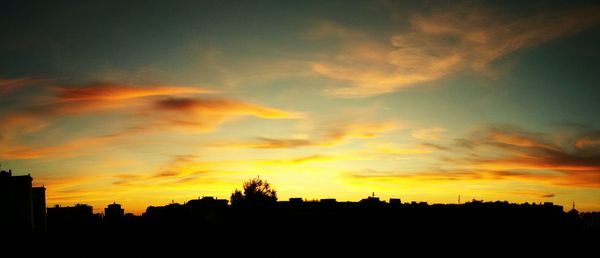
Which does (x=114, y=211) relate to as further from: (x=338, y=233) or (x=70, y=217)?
(x=338, y=233)

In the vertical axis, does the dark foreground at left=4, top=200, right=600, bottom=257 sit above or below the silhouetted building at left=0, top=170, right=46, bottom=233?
below

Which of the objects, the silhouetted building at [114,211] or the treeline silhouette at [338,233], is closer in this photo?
the treeline silhouette at [338,233]

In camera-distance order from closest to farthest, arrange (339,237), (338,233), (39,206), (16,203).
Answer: (16,203), (339,237), (338,233), (39,206)

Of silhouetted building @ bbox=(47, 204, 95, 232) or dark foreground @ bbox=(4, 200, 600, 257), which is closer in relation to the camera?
dark foreground @ bbox=(4, 200, 600, 257)

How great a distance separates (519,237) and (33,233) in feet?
175

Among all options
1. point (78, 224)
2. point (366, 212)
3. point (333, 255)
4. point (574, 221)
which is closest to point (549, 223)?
point (574, 221)

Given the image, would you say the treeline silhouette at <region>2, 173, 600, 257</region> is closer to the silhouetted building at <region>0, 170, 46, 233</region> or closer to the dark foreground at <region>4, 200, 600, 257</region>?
the dark foreground at <region>4, 200, 600, 257</region>

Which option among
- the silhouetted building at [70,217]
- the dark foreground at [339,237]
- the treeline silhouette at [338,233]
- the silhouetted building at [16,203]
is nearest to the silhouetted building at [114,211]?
the silhouetted building at [70,217]

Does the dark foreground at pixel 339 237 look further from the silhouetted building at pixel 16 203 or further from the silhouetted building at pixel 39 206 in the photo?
the silhouetted building at pixel 39 206

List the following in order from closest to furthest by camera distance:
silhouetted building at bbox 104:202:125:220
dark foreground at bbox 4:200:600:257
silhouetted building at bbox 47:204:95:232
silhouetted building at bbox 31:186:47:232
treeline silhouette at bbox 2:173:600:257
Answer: dark foreground at bbox 4:200:600:257
treeline silhouette at bbox 2:173:600:257
silhouetted building at bbox 31:186:47:232
silhouetted building at bbox 47:204:95:232
silhouetted building at bbox 104:202:125:220

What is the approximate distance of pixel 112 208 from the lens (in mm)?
111688

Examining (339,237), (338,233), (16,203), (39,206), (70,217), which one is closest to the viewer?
(16,203)

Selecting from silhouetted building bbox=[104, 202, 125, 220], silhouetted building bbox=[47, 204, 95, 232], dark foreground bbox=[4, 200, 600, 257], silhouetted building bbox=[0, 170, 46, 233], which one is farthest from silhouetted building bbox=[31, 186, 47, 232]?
silhouetted building bbox=[104, 202, 125, 220]

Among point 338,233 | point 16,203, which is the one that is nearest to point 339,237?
point 338,233
